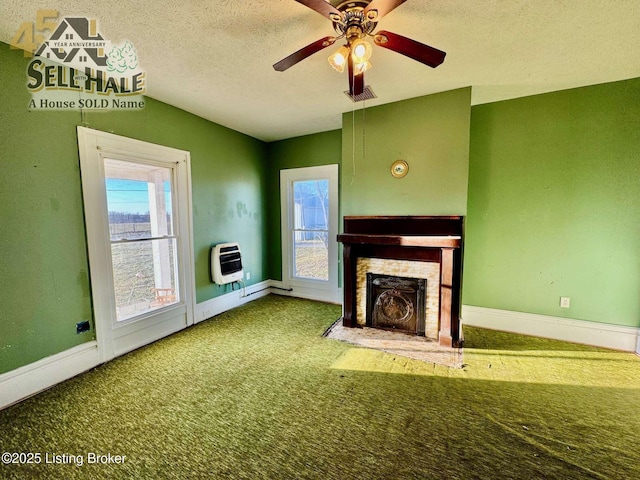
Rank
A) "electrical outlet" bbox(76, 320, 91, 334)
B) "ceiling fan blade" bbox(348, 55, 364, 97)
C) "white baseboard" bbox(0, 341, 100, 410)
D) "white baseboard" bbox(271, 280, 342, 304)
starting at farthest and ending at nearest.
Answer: "white baseboard" bbox(271, 280, 342, 304)
"electrical outlet" bbox(76, 320, 91, 334)
"white baseboard" bbox(0, 341, 100, 410)
"ceiling fan blade" bbox(348, 55, 364, 97)

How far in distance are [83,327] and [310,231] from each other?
2.81 meters

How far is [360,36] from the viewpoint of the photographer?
4.94ft

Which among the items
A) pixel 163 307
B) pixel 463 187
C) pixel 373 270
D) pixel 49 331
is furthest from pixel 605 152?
pixel 49 331

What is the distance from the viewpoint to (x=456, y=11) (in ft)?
5.23

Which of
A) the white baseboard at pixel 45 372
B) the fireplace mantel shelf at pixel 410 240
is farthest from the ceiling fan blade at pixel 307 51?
the white baseboard at pixel 45 372

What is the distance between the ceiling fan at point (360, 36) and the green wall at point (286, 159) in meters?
2.17

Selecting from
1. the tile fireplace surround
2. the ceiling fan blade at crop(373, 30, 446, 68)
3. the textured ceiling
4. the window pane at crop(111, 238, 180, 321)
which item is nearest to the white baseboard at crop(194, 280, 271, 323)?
the window pane at crop(111, 238, 180, 321)

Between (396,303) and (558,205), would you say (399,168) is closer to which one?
(396,303)

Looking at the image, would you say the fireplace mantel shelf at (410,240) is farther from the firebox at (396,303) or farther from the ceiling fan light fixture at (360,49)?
the ceiling fan light fixture at (360,49)

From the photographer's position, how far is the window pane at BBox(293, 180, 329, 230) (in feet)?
13.0

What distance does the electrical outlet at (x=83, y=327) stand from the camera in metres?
2.21

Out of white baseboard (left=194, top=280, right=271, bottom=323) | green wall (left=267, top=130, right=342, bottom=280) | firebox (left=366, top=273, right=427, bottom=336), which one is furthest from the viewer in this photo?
green wall (left=267, top=130, right=342, bottom=280)

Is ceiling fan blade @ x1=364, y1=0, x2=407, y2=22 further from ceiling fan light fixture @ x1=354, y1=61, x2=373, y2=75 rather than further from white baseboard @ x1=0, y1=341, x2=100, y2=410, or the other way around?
white baseboard @ x1=0, y1=341, x2=100, y2=410

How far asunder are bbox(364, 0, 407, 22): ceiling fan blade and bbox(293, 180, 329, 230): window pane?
254 centimetres
